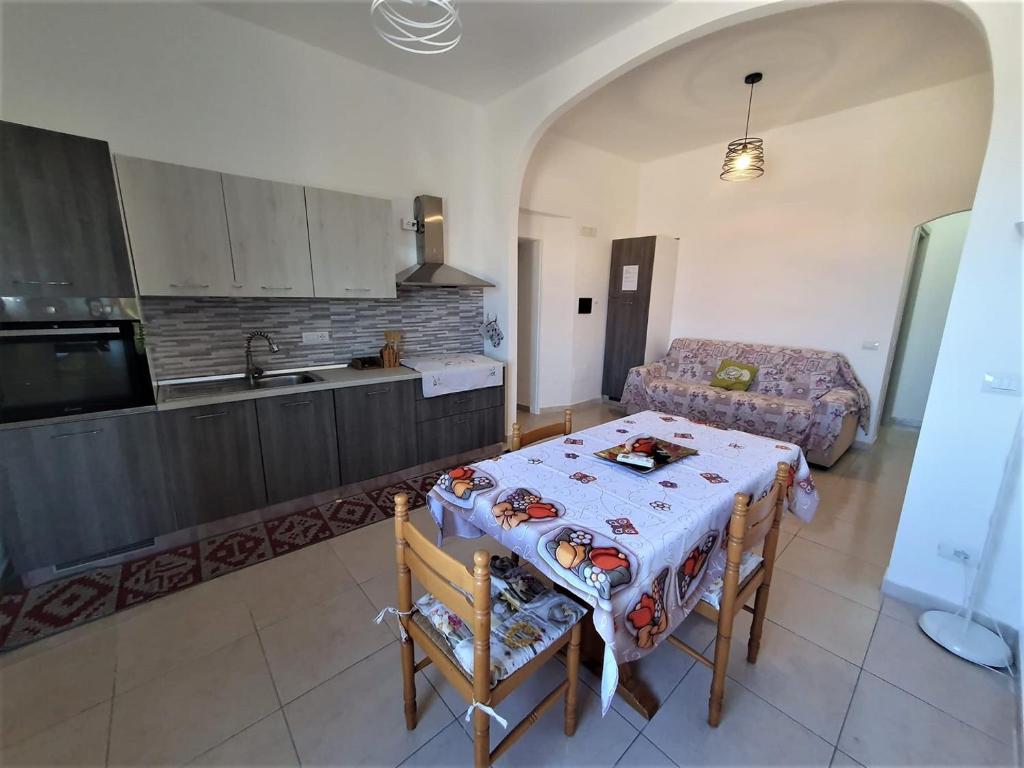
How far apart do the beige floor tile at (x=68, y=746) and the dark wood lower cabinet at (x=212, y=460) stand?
0.99 meters

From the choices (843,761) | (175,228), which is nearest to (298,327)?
(175,228)

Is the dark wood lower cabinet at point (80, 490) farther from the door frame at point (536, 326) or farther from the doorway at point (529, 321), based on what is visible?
A: the doorway at point (529, 321)

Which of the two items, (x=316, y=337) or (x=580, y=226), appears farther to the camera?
(x=580, y=226)

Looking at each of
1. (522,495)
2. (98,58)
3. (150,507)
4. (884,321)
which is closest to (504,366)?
(522,495)

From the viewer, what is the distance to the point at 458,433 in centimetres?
326

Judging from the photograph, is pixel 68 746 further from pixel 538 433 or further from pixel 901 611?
pixel 901 611

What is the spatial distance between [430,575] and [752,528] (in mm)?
969

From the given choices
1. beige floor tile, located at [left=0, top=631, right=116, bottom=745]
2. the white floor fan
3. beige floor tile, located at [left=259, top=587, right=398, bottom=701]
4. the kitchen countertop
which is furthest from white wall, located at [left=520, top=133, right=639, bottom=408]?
beige floor tile, located at [left=0, top=631, right=116, bottom=745]

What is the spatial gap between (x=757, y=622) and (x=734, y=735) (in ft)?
1.28

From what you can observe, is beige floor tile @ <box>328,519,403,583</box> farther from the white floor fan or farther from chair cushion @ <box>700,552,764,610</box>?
the white floor fan

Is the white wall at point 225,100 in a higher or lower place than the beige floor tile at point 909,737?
higher

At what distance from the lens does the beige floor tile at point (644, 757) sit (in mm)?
1247

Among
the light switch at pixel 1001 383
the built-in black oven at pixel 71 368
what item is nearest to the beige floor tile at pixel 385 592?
the built-in black oven at pixel 71 368

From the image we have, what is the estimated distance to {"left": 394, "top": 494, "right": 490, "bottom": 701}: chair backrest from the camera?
3.01 ft
